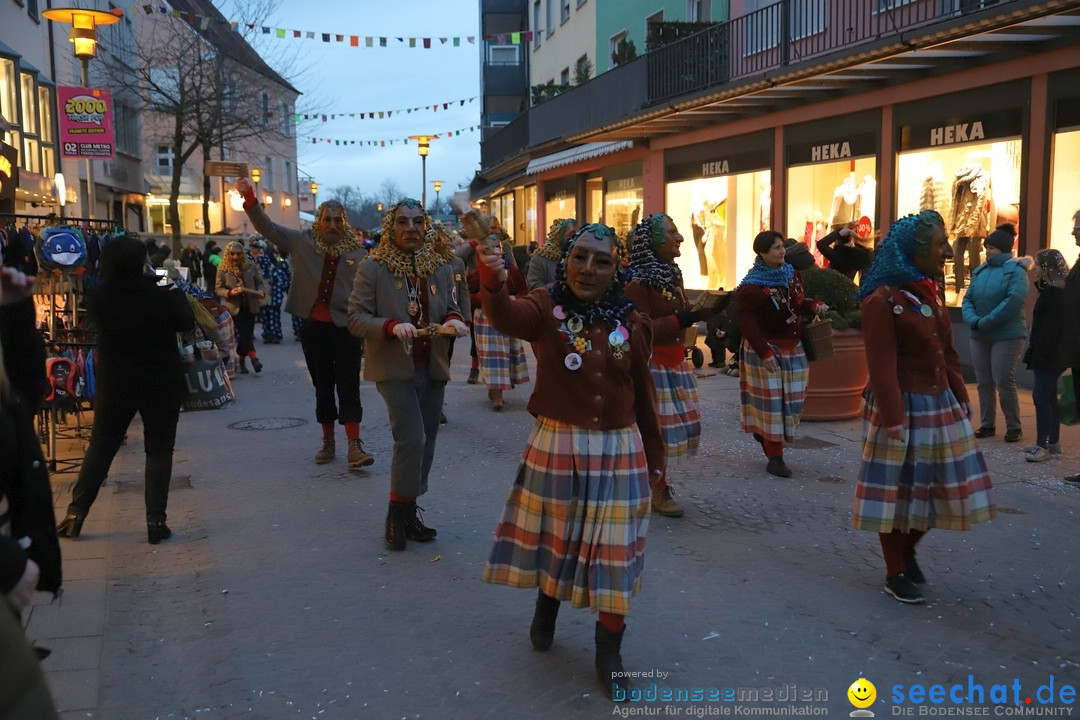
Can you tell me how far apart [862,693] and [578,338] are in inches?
69.5

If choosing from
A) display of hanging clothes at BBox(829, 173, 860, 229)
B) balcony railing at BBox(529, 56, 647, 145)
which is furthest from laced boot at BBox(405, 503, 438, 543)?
balcony railing at BBox(529, 56, 647, 145)

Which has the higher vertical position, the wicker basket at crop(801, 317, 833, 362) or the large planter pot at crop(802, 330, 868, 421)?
the wicker basket at crop(801, 317, 833, 362)

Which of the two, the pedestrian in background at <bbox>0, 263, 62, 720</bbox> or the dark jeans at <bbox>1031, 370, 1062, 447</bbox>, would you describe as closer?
the pedestrian in background at <bbox>0, 263, 62, 720</bbox>

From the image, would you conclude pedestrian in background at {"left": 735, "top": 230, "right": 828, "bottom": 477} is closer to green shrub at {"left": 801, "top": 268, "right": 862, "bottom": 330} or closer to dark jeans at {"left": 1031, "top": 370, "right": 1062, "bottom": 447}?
dark jeans at {"left": 1031, "top": 370, "right": 1062, "bottom": 447}

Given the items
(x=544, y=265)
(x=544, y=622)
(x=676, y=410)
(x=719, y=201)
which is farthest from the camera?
(x=719, y=201)

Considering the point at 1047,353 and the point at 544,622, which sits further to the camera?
the point at 1047,353

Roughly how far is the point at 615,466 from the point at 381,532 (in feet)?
8.71

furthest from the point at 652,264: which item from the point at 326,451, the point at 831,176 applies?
the point at 831,176

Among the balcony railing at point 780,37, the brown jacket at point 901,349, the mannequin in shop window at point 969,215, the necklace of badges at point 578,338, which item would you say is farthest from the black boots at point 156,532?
the mannequin in shop window at point 969,215

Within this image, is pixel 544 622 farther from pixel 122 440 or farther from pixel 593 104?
pixel 593 104

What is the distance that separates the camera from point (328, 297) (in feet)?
25.2

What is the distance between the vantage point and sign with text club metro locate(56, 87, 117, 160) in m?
14.6

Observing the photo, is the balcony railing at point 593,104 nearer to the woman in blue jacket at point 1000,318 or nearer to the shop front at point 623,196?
the shop front at point 623,196

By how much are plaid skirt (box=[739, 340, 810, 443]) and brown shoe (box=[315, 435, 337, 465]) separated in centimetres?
344
